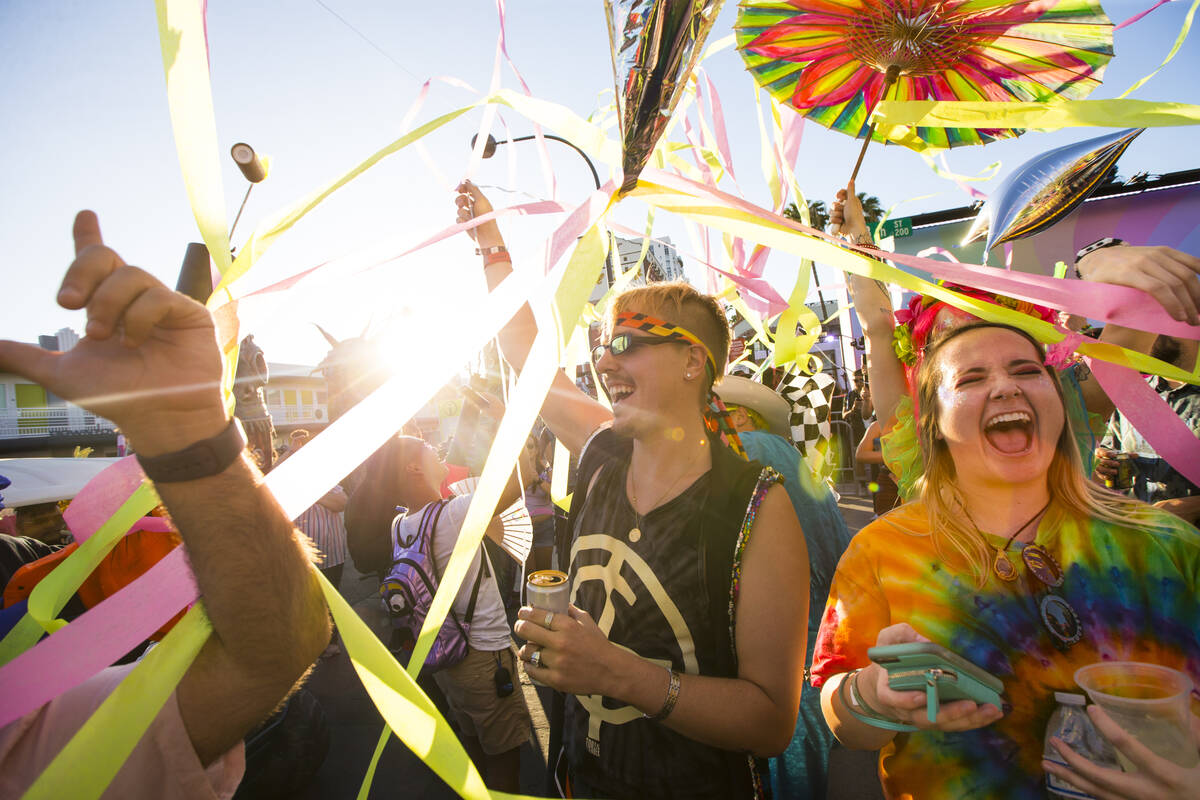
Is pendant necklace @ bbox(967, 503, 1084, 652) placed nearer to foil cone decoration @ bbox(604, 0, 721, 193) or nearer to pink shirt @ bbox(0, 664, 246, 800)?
foil cone decoration @ bbox(604, 0, 721, 193)

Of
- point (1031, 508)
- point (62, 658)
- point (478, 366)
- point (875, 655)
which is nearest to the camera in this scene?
point (62, 658)

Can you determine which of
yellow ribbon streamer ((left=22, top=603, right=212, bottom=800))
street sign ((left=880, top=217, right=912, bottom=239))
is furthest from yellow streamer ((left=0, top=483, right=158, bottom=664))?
street sign ((left=880, top=217, right=912, bottom=239))

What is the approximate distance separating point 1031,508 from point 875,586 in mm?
419

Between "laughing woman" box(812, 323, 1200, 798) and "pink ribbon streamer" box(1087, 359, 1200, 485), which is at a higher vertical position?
"pink ribbon streamer" box(1087, 359, 1200, 485)

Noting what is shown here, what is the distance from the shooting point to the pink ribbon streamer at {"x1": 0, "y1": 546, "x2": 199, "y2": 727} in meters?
0.85

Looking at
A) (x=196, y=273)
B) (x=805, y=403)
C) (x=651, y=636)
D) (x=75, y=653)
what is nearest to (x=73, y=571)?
(x=75, y=653)

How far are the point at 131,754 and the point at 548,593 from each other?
2.59 ft

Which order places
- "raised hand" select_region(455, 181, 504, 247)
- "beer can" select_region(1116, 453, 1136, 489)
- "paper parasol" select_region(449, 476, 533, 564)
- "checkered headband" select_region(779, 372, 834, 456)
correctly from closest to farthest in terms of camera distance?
"raised hand" select_region(455, 181, 504, 247)
"paper parasol" select_region(449, 476, 533, 564)
"beer can" select_region(1116, 453, 1136, 489)
"checkered headband" select_region(779, 372, 834, 456)

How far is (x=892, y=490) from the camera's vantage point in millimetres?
5418

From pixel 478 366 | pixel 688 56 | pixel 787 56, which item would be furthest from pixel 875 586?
pixel 478 366

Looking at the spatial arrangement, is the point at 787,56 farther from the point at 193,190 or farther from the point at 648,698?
the point at 648,698

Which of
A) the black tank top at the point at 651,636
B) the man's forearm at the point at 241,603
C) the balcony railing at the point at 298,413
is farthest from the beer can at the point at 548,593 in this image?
the balcony railing at the point at 298,413

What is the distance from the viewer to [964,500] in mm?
1376

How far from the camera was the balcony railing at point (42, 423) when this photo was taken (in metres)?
22.0
